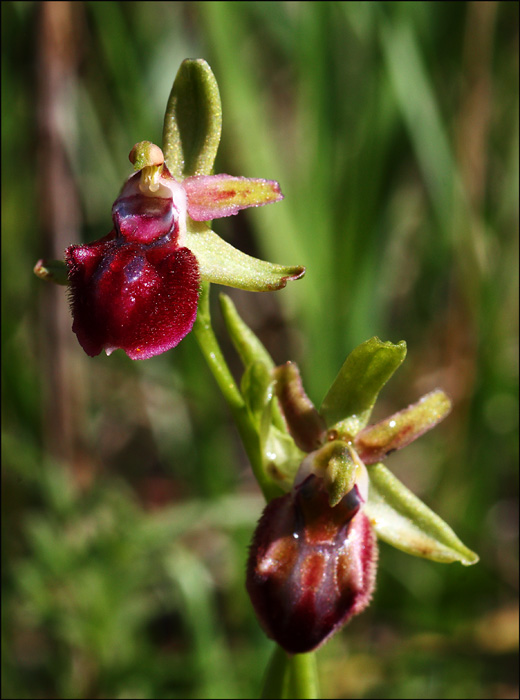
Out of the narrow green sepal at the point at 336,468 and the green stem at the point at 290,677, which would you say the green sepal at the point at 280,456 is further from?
the green stem at the point at 290,677

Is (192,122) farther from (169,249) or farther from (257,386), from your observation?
(257,386)

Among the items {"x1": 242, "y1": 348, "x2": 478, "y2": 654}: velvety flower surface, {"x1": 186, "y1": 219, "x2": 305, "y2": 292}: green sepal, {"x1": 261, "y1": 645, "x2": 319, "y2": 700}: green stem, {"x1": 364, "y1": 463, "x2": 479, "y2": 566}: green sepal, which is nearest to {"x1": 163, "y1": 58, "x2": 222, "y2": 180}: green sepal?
{"x1": 186, "y1": 219, "x2": 305, "y2": 292}: green sepal

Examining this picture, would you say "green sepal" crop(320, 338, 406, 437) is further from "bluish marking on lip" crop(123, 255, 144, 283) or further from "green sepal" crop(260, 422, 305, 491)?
"bluish marking on lip" crop(123, 255, 144, 283)

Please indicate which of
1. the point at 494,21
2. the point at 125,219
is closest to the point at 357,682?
the point at 125,219

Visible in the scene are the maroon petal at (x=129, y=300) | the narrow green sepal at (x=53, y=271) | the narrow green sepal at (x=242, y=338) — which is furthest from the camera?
the narrow green sepal at (x=242, y=338)

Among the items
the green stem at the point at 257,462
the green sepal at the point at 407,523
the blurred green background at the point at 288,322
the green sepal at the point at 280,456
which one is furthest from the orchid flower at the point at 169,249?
the blurred green background at the point at 288,322

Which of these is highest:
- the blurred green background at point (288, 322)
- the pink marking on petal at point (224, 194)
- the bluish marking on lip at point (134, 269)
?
the pink marking on petal at point (224, 194)
